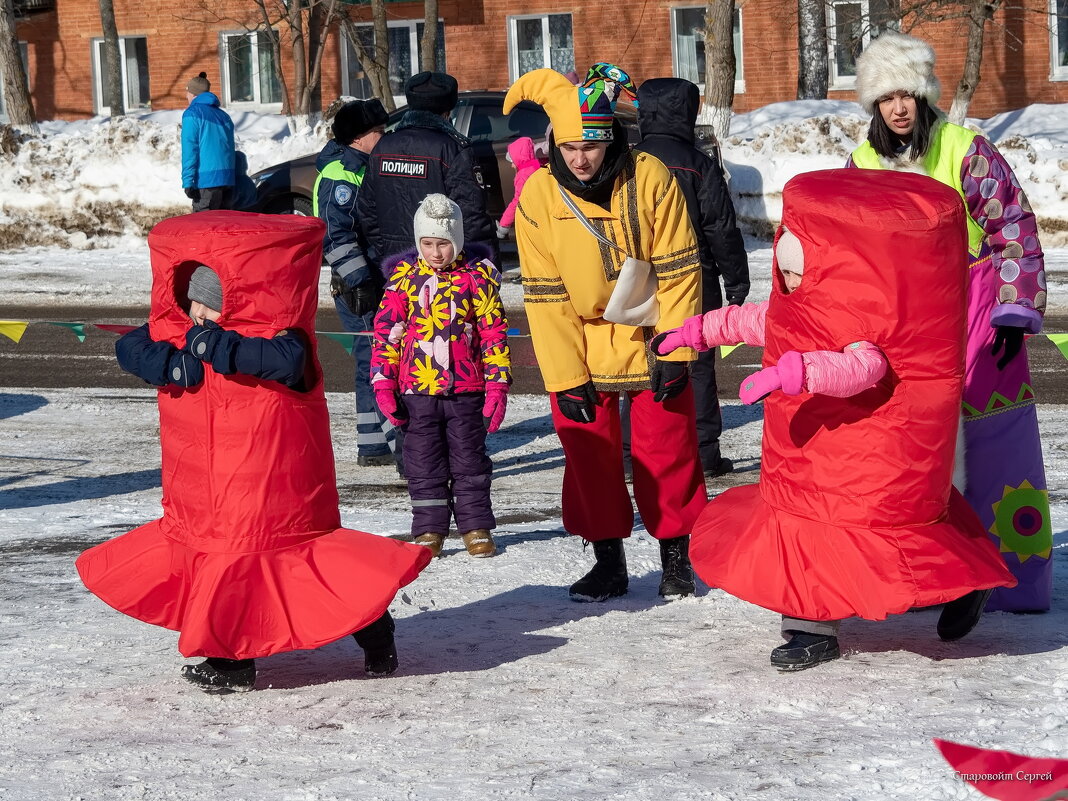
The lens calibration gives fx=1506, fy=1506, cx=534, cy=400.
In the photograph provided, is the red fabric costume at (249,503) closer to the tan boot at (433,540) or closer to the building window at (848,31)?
the tan boot at (433,540)

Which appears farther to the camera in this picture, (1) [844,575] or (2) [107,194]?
(2) [107,194]

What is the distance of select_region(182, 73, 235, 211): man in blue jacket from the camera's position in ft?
52.3

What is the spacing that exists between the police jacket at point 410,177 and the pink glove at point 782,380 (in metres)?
3.21

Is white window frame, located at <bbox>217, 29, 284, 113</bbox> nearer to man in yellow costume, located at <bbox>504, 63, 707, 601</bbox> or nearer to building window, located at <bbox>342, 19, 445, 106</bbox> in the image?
building window, located at <bbox>342, 19, 445, 106</bbox>

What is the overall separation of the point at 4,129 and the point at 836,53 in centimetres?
1439

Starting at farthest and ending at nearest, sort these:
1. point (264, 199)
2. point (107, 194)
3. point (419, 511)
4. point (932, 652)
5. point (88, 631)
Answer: point (107, 194), point (264, 199), point (419, 511), point (88, 631), point (932, 652)

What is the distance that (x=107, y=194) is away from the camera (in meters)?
20.4

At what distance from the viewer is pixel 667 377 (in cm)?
524

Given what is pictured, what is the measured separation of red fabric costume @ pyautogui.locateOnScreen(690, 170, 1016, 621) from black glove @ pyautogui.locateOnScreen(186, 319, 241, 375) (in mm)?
1577

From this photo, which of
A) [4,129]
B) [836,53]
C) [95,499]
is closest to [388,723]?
[95,499]

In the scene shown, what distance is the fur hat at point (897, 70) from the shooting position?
482 cm

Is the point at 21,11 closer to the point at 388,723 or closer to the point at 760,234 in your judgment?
the point at 760,234

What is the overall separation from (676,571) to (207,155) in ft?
38.2

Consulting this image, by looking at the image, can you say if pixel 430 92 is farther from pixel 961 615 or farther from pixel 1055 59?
pixel 1055 59
